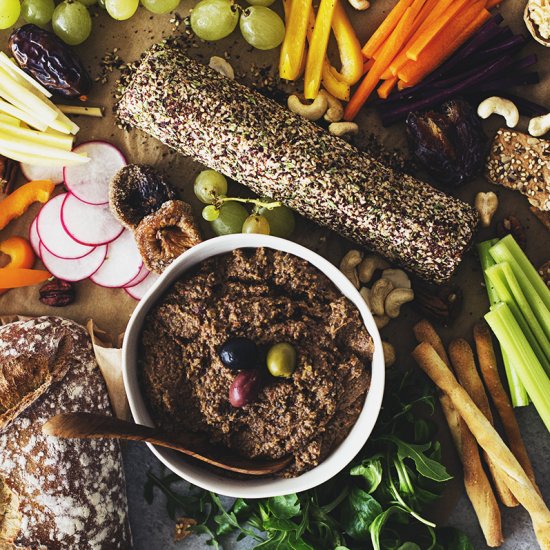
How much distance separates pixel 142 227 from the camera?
7.86 feet

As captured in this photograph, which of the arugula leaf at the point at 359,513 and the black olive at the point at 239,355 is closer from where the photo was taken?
the black olive at the point at 239,355

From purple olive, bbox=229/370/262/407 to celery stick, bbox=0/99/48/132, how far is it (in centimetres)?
120

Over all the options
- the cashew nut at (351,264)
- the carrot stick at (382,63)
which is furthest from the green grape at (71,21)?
the cashew nut at (351,264)

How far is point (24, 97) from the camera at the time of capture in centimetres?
243

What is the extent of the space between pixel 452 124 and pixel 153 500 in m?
1.78

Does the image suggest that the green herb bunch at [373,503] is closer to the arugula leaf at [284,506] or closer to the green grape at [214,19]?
the arugula leaf at [284,506]

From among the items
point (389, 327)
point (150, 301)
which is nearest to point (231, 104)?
point (150, 301)

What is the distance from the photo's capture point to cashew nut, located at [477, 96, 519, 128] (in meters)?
A: 2.45

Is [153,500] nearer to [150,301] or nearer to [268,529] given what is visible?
[268,529]

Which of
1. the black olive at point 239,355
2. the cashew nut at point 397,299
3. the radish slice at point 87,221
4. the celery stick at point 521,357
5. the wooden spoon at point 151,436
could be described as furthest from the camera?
the radish slice at point 87,221

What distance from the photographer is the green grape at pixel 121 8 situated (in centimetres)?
242

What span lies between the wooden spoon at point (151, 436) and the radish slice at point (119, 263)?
2.28 feet

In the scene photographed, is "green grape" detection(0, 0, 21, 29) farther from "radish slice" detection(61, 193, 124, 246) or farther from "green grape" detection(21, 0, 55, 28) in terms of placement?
"radish slice" detection(61, 193, 124, 246)

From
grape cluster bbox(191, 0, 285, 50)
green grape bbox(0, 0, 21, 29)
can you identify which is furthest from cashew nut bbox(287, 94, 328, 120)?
green grape bbox(0, 0, 21, 29)
